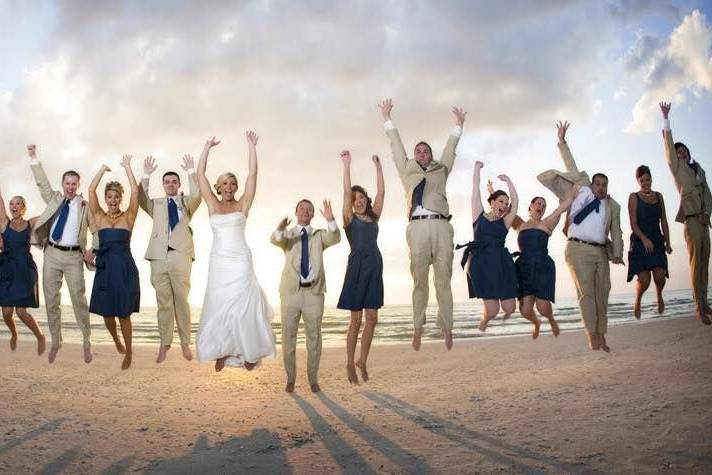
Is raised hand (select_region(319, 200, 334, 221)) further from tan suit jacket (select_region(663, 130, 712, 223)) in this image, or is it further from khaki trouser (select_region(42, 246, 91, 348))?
tan suit jacket (select_region(663, 130, 712, 223))

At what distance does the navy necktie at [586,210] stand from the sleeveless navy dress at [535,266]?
61 centimetres

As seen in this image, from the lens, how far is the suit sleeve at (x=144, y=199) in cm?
1164

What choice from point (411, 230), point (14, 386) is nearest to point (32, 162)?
point (14, 386)

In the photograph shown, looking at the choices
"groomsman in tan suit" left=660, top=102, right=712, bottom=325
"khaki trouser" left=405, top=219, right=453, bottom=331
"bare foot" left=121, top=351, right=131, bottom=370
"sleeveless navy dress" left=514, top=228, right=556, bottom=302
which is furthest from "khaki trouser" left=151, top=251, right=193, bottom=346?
"groomsman in tan suit" left=660, top=102, right=712, bottom=325

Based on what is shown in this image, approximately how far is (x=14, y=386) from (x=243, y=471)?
23.1 feet

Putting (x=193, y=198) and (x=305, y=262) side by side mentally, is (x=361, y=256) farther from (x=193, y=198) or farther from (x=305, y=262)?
(x=193, y=198)

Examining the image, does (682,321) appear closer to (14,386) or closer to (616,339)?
(616,339)

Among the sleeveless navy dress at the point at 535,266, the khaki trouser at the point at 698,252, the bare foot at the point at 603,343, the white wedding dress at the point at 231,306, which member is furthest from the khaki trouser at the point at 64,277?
the khaki trouser at the point at 698,252

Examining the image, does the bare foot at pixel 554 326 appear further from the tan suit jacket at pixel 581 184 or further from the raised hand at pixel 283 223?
the raised hand at pixel 283 223

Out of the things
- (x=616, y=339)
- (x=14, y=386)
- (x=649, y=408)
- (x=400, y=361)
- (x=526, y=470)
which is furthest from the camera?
(x=400, y=361)

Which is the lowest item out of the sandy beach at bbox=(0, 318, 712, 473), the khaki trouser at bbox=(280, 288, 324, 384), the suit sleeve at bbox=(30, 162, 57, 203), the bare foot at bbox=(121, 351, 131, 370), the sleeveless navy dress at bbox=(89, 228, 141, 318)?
the sandy beach at bbox=(0, 318, 712, 473)

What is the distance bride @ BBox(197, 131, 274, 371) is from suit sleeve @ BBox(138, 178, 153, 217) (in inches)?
69.8

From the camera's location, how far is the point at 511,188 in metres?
11.6

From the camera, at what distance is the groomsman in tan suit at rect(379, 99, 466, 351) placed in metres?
11.1
